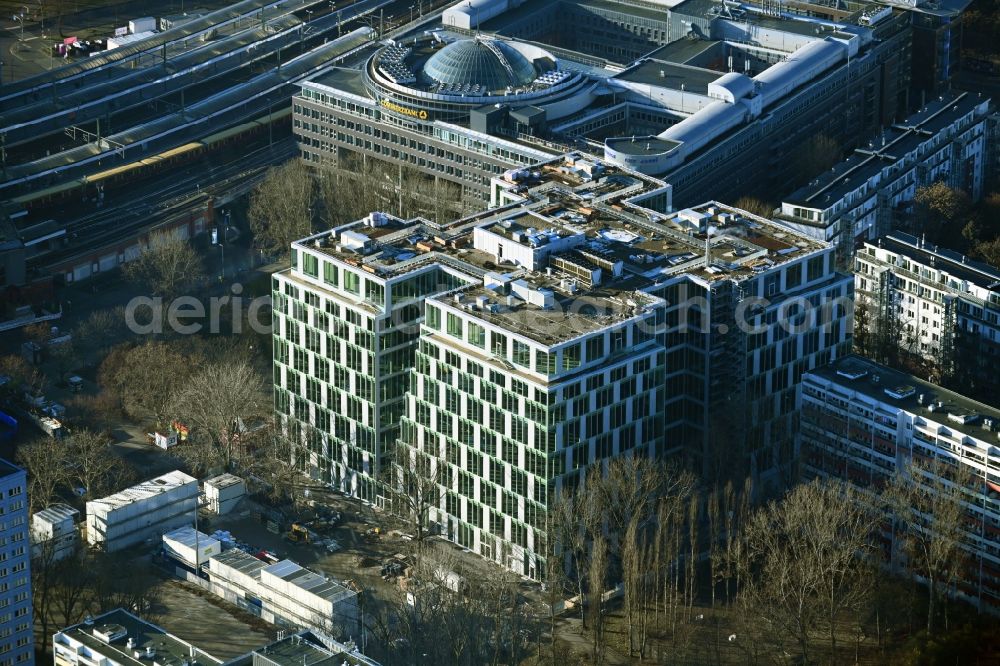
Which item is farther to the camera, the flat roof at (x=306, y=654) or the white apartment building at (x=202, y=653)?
the white apartment building at (x=202, y=653)

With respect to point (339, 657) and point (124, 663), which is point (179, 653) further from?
point (339, 657)

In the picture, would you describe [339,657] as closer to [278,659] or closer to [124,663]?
[278,659]

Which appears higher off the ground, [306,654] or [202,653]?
[306,654]

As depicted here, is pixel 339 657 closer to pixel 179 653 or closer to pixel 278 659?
pixel 278 659

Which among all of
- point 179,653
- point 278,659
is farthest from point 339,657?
point 179,653

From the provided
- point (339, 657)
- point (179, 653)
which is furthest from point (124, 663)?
point (339, 657)

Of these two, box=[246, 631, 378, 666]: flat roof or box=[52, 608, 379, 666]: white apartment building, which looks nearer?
box=[246, 631, 378, 666]: flat roof

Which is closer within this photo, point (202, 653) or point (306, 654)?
point (306, 654)
